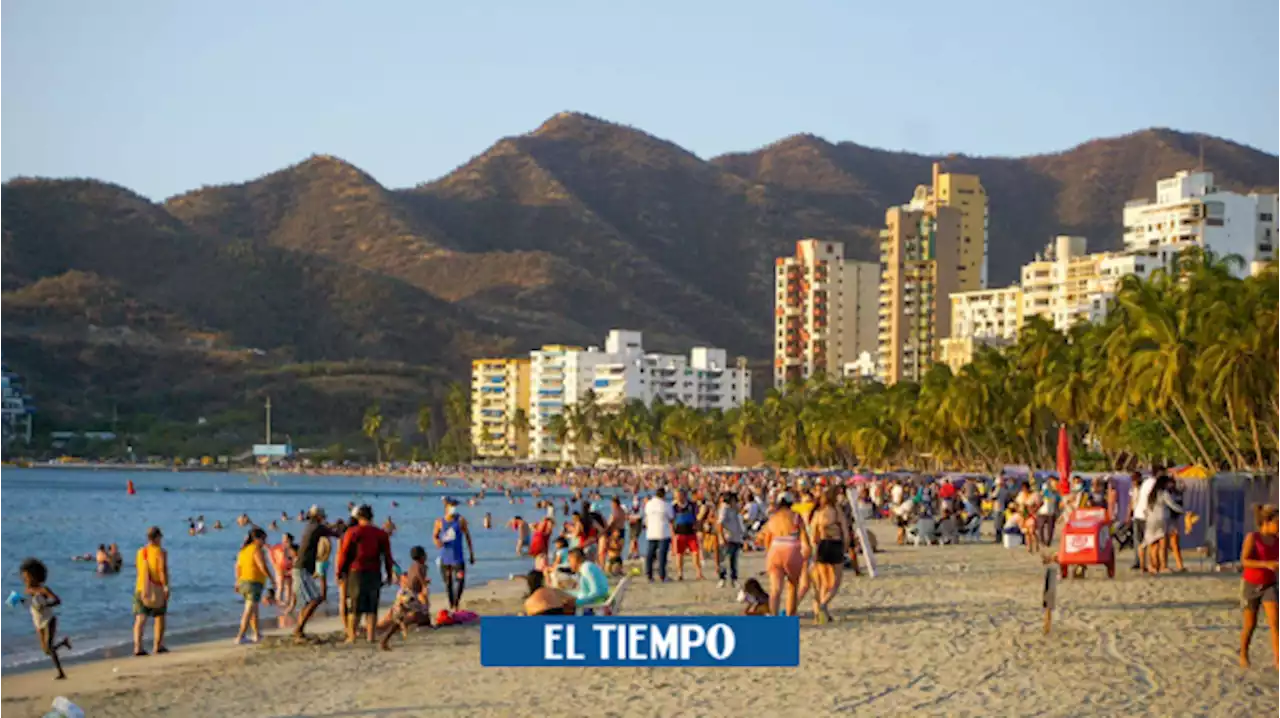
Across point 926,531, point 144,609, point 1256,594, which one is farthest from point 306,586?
point 926,531

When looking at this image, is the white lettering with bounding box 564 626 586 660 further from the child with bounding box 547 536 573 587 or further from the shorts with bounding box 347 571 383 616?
the child with bounding box 547 536 573 587

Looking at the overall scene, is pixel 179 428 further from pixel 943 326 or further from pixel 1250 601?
pixel 1250 601

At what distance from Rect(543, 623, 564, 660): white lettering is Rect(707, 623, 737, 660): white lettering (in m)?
1.00

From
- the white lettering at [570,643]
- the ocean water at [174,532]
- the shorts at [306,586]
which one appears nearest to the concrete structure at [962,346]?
the ocean water at [174,532]

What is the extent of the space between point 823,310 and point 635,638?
558 ft

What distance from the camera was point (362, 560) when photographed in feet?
53.3

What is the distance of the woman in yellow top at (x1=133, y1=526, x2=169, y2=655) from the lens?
17.2 m

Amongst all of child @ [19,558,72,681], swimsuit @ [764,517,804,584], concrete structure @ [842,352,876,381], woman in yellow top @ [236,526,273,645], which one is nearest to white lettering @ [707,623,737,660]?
swimsuit @ [764,517,804,584]

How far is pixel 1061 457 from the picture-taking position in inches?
1085

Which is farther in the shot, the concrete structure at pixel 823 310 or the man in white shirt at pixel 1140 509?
the concrete structure at pixel 823 310

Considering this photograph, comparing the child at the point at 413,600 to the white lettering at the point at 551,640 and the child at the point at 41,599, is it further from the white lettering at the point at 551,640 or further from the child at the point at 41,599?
the white lettering at the point at 551,640

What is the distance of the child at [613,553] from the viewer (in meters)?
27.2

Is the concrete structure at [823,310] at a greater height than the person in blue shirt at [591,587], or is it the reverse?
the concrete structure at [823,310]

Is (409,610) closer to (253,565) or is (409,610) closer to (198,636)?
(253,565)
